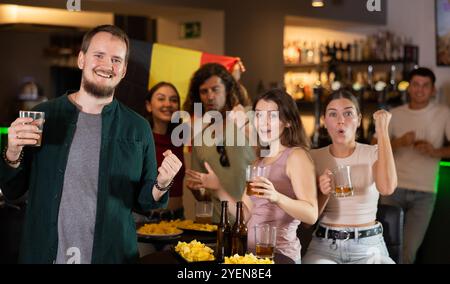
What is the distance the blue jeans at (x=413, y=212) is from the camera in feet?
11.1

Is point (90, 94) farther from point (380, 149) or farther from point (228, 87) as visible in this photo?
point (228, 87)

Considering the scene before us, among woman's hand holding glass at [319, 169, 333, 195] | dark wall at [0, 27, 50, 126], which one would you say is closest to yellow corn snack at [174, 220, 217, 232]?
woman's hand holding glass at [319, 169, 333, 195]

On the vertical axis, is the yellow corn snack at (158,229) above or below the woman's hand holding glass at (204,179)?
below

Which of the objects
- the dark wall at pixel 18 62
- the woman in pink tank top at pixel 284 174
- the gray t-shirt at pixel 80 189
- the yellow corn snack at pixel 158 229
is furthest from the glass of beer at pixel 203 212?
the dark wall at pixel 18 62

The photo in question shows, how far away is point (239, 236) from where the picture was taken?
228 centimetres

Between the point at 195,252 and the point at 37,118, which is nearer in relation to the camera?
the point at 37,118

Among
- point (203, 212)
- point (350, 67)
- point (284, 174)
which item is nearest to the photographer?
point (284, 174)

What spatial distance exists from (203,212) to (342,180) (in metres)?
0.83

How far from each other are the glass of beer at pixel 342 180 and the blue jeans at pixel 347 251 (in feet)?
0.51

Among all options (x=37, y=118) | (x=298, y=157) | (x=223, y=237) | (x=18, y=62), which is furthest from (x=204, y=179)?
(x=18, y=62)

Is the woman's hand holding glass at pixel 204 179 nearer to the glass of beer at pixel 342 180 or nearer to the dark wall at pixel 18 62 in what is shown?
the glass of beer at pixel 342 180

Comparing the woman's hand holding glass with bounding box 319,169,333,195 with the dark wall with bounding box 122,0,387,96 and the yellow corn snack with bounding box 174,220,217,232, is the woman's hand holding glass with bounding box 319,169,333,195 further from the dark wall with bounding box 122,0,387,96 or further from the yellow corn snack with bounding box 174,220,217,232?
the dark wall with bounding box 122,0,387,96

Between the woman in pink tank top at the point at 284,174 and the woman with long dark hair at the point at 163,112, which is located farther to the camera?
the woman with long dark hair at the point at 163,112

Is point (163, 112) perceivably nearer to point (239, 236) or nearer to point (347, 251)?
point (239, 236)
